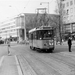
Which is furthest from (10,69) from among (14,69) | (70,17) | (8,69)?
(70,17)

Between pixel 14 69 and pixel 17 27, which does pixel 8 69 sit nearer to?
pixel 14 69

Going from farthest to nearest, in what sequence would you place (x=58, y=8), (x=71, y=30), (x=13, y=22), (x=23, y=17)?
(x=13, y=22) → (x=23, y=17) → (x=71, y=30) → (x=58, y=8)

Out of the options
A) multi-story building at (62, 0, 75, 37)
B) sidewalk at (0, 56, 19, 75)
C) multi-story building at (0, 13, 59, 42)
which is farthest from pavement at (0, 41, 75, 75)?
multi-story building at (0, 13, 59, 42)

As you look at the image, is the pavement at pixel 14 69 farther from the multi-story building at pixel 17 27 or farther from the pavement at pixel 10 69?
the multi-story building at pixel 17 27

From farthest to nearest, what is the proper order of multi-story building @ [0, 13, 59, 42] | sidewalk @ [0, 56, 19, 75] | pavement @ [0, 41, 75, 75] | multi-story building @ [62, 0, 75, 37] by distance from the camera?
multi-story building @ [0, 13, 59, 42] → multi-story building @ [62, 0, 75, 37] → sidewalk @ [0, 56, 19, 75] → pavement @ [0, 41, 75, 75]

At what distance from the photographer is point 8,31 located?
123m

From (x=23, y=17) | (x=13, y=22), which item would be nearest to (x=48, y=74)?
(x=23, y=17)

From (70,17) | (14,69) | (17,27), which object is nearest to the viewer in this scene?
(14,69)

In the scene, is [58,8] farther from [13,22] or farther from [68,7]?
[13,22]

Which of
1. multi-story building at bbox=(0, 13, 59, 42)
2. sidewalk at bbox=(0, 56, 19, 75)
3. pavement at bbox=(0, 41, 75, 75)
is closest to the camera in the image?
pavement at bbox=(0, 41, 75, 75)

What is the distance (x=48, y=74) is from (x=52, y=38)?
11895 millimetres

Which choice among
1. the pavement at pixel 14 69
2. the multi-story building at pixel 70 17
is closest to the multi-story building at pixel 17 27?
the multi-story building at pixel 70 17

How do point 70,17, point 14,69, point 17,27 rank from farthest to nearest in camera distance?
point 17,27, point 70,17, point 14,69

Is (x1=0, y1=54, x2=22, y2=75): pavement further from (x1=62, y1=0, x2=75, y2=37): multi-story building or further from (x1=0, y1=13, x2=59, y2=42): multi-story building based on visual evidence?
(x1=0, y1=13, x2=59, y2=42): multi-story building
